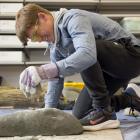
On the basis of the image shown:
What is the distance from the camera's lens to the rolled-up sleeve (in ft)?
3.67

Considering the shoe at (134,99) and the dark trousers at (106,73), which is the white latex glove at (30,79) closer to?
the dark trousers at (106,73)

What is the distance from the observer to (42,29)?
127cm

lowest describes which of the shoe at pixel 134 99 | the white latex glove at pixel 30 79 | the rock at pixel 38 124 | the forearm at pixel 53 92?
the shoe at pixel 134 99

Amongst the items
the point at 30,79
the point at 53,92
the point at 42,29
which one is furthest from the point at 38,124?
the point at 53,92

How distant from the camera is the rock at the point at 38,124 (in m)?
1.09

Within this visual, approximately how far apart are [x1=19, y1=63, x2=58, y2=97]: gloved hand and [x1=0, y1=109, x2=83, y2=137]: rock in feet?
0.26

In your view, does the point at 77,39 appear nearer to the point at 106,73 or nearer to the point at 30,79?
the point at 30,79

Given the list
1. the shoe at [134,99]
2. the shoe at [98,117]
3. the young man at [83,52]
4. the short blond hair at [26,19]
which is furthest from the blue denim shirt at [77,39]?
the shoe at [134,99]

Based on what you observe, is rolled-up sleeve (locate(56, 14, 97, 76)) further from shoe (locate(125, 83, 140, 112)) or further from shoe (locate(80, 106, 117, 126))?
shoe (locate(125, 83, 140, 112))

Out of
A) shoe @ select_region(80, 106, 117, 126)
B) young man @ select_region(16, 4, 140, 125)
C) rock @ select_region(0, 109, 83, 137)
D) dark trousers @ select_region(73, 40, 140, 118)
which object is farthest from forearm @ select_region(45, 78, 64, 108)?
rock @ select_region(0, 109, 83, 137)

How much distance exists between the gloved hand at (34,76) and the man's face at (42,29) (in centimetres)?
21

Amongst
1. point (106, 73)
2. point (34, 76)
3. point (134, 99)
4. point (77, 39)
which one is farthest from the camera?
point (134, 99)

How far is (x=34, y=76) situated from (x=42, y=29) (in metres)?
0.27

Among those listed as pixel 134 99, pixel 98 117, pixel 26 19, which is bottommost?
pixel 134 99
